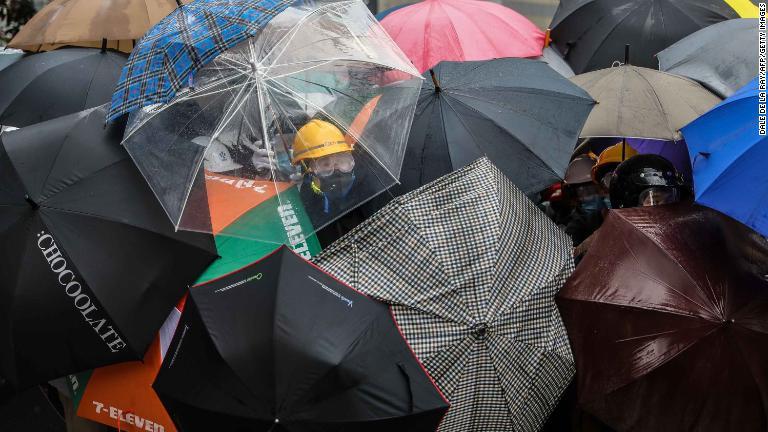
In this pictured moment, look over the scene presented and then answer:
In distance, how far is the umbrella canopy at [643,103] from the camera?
500 centimetres

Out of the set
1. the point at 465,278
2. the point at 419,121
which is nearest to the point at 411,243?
the point at 465,278

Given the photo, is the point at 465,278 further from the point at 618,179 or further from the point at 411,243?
the point at 618,179

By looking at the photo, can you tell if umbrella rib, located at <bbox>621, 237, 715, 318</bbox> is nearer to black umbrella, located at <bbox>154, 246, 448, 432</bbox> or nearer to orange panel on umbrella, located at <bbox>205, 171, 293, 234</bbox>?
black umbrella, located at <bbox>154, 246, 448, 432</bbox>

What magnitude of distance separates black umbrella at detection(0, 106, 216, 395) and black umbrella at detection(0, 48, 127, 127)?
168 cm

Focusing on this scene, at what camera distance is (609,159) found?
16.5ft

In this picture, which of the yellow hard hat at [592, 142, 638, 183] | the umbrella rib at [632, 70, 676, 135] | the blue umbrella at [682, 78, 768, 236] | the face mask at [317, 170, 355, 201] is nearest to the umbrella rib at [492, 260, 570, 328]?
the blue umbrella at [682, 78, 768, 236]

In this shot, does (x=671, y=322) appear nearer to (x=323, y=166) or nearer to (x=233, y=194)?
(x=323, y=166)

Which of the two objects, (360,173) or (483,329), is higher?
(360,173)

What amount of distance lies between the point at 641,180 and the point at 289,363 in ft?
6.94

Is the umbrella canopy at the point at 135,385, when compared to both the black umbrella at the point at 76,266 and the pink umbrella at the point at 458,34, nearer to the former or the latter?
the black umbrella at the point at 76,266

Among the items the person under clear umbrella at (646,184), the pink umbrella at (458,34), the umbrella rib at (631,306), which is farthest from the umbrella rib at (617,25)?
the umbrella rib at (631,306)

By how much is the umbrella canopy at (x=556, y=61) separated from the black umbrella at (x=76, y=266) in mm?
3449

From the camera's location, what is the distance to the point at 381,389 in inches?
121

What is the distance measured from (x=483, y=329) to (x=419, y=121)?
4.79 ft
